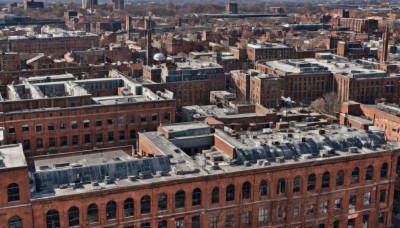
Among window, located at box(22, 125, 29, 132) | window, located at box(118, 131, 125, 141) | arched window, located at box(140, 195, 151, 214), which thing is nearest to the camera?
arched window, located at box(140, 195, 151, 214)

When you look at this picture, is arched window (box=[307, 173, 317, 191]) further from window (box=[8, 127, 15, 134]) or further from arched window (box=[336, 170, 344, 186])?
window (box=[8, 127, 15, 134])

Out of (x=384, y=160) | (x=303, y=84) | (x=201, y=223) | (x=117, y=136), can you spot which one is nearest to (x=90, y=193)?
(x=201, y=223)

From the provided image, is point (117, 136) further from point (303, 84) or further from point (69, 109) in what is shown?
point (303, 84)

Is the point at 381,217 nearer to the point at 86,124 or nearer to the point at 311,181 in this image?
the point at 311,181

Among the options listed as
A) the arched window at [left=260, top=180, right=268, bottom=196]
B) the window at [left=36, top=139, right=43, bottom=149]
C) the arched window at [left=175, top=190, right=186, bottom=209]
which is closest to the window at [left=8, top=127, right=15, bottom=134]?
the window at [left=36, top=139, right=43, bottom=149]

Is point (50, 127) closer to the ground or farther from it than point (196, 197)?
farther from it

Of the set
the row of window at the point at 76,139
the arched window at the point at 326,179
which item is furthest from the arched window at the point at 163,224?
the row of window at the point at 76,139

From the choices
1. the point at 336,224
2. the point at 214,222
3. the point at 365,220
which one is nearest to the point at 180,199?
the point at 214,222

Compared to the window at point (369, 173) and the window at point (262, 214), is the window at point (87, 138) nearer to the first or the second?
the window at point (262, 214)
